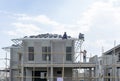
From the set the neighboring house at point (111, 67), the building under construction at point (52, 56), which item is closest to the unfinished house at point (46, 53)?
the building under construction at point (52, 56)

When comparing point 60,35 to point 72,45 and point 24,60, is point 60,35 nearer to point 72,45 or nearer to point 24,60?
point 72,45

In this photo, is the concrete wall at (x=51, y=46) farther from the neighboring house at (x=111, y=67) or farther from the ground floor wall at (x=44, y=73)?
the neighboring house at (x=111, y=67)

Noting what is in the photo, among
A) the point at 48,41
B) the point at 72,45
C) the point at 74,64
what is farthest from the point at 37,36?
the point at 74,64


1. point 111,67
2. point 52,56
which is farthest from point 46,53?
point 111,67

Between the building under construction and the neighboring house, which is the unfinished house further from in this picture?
the neighboring house

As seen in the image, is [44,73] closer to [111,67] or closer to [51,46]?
[51,46]

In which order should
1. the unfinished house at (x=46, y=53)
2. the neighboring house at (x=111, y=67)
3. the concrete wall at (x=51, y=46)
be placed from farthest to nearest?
the concrete wall at (x=51, y=46)
the unfinished house at (x=46, y=53)
the neighboring house at (x=111, y=67)

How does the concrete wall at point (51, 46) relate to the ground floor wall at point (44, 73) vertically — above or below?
above

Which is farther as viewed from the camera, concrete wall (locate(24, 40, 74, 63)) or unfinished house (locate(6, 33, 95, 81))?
concrete wall (locate(24, 40, 74, 63))

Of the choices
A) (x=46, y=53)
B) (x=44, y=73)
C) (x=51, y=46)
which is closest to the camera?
(x=46, y=53)

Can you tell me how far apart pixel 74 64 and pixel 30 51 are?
534cm


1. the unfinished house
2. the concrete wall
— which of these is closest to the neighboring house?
the unfinished house

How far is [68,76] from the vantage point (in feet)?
96.8

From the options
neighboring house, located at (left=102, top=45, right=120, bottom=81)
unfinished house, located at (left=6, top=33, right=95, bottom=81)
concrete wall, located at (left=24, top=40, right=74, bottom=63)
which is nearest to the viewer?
neighboring house, located at (left=102, top=45, right=120, bottom=81)
